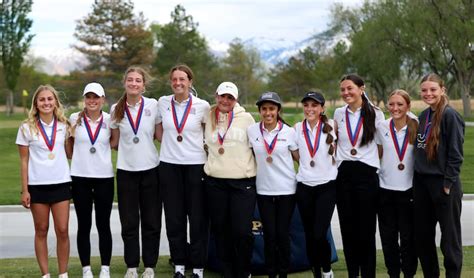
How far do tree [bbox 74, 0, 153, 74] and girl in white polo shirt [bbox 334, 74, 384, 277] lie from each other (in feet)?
190

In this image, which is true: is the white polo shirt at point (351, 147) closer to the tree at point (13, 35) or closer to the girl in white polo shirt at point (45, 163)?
the girl in white polo shirt at point (45, 163)

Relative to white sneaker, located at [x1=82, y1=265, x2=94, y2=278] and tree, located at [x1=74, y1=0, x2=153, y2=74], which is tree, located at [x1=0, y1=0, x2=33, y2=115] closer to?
tree, located at [x1=74, y1=0, x2=153, y2=74]

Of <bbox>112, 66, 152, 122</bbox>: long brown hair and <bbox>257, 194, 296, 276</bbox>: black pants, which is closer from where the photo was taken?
<bbox>257, 194, 296, 276</bbox>: black pants

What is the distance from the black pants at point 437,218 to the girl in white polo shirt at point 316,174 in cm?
74

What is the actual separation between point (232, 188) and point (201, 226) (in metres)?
0.56

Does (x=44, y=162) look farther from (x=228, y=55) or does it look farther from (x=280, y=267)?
(x=228, y=55)

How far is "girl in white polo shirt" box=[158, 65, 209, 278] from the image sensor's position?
19.6ft

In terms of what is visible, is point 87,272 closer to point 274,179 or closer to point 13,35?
point 274,179

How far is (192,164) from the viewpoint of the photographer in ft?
19.6

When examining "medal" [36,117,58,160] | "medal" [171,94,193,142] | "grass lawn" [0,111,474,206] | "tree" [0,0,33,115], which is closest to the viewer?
"medal" [36,117,58,160]

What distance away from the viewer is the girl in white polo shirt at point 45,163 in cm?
579

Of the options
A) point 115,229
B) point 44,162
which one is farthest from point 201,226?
point 115,229

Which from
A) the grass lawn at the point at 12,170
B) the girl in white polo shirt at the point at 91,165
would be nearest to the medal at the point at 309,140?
the girl in white polo shirt at the point at 91,165

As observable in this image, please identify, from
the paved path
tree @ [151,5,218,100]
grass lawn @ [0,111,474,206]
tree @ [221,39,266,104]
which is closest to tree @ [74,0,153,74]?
tree @ [151,5,218,100]
